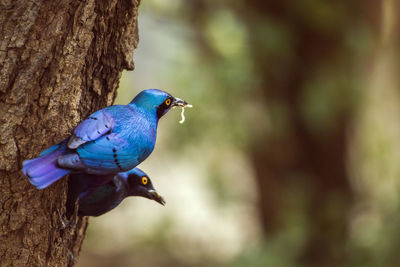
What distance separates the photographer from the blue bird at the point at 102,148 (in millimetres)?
1749

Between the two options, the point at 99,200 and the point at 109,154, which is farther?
the point at 99,200

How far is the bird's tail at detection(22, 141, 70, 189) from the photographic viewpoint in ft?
5.66

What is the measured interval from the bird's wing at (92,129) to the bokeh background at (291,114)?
348 cm

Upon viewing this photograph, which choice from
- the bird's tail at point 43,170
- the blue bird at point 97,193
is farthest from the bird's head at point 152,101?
the bird's tail at point 43,170

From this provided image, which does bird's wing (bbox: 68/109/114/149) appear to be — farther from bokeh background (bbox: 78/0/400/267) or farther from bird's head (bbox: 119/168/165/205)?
bokeh background (bbox: 78/0/400/267)

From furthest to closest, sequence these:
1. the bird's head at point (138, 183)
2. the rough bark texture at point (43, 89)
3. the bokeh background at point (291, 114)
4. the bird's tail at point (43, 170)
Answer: the bokeh background at point (291, 114) → the bird's head at point (138, 183) → the rough bark texture at point (43, 89) → the bird's tail at point (43, 170)

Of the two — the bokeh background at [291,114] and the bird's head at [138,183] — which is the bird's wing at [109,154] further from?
the bokeh background at [291,114]

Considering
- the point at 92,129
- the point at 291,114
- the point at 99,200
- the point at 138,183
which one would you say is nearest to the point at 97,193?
the point at 99,200

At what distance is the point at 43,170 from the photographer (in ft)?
5.70

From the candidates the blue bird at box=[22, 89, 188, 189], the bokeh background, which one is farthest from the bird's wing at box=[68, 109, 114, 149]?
the bokeh background

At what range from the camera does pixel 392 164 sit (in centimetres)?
625

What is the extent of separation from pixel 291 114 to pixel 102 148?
13.4 feet

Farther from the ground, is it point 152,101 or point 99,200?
point 152,101

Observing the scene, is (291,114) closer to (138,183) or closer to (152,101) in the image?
(138,183)
